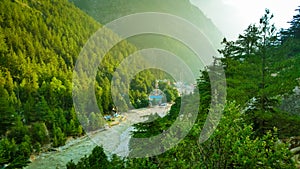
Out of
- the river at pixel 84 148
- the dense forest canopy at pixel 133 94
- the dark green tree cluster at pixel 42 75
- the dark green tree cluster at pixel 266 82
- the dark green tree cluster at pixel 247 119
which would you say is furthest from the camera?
the dark green tree cluster at pixel 42 75

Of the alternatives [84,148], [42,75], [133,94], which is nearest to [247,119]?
[84,148]

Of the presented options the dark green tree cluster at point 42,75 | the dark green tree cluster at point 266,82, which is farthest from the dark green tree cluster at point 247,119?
the dark green tree cluster at point 42,75

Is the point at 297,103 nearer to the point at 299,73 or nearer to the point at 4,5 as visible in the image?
the point at 299,73

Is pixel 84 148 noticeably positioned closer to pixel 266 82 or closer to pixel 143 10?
pixel 266 82

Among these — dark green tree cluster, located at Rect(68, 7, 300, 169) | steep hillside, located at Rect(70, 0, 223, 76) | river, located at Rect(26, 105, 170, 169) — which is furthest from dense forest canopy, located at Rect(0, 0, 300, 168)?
steep hillside, located at Rect(70, 0, 223, 76)

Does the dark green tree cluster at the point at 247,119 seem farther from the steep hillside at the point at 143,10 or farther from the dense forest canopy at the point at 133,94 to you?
the steep hillside at the point at 143,10

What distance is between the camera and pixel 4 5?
65.2 metres

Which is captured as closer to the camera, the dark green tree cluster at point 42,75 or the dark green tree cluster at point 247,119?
the dark green tree cluster at point 247,119

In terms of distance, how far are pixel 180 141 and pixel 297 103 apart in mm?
9153

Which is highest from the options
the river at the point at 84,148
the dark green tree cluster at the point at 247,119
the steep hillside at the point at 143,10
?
the steep hillside at the point at 143,10

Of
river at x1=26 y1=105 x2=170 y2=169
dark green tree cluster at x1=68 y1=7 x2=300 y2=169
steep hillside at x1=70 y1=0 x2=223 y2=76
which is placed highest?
steep hillside at x1=70 y1=0 x2=223 y2=76

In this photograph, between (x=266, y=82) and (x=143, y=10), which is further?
(x=143, y=10)

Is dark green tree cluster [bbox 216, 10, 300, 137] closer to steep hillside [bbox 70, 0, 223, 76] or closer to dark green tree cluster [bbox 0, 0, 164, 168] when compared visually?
dark green tree cluster [bbox 0, 0, 164, 168]

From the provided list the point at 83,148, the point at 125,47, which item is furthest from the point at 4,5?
the point at 83,148
